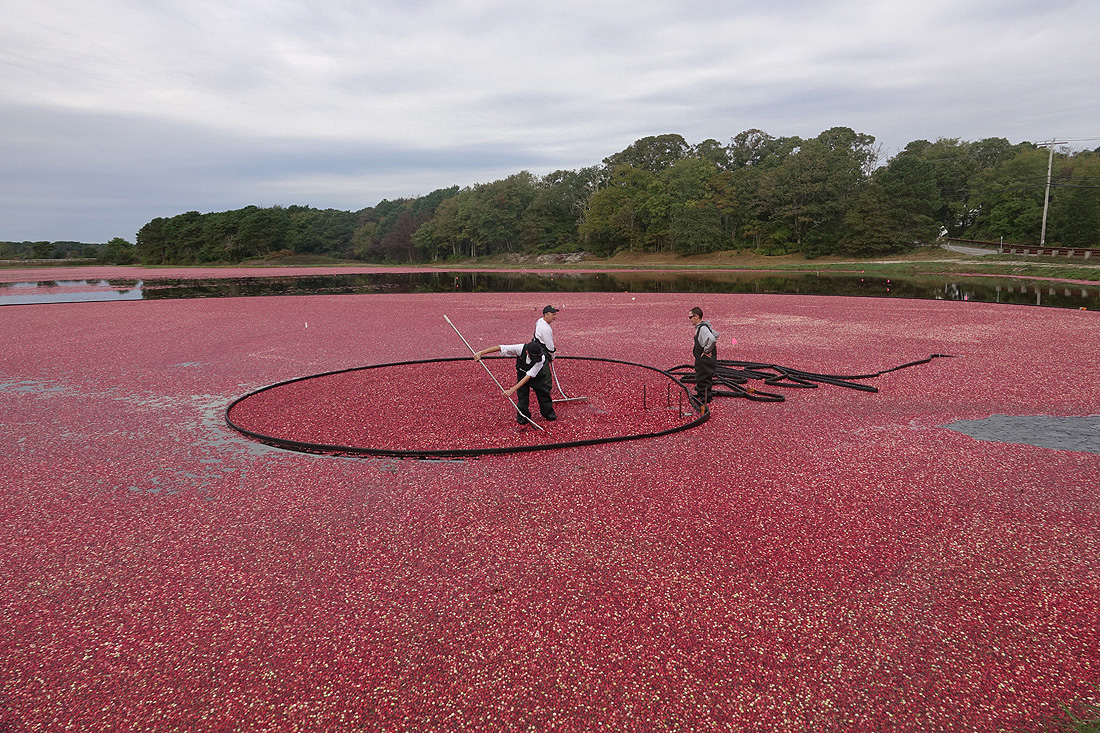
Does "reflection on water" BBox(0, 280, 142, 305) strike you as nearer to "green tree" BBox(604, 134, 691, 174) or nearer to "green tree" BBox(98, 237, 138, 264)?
"green tree" BBox(604, 134, 691, 174)

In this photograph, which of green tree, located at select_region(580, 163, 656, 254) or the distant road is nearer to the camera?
the distant road

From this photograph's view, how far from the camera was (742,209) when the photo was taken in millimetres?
77312

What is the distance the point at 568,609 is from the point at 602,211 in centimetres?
8644

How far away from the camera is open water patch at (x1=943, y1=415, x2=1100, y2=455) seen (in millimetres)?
7692

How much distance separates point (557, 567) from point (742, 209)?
80.5 m

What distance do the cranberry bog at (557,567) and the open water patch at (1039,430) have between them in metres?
0.16

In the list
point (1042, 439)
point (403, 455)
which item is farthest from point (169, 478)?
point (1042, 439)

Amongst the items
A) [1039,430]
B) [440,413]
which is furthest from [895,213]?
[440,413]

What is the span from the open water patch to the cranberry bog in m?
0.16

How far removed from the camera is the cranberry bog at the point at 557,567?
11.5ft

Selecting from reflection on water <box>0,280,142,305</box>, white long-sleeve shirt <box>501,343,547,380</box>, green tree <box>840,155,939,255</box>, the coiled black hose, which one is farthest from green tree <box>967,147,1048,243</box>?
reflection on water <box>0,280,142,305</box>

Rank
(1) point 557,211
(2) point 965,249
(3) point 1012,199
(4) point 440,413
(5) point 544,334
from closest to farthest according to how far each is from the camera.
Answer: (5) point 544,334 → (4) point 440,413 → (2) point 965,249 → (3) point 1012,199 → (1) point 557,211

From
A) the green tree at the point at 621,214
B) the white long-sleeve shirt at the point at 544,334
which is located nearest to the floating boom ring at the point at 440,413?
the white long-sleeve shirt at the point at 544,334

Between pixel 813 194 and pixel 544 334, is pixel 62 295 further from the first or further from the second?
pixel 813 194
